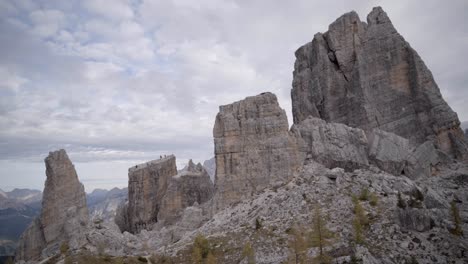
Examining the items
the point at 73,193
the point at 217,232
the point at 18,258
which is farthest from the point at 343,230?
the point at 18,258

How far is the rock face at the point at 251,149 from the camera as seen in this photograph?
53.9m

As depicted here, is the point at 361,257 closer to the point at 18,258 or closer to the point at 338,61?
the point at 338,61

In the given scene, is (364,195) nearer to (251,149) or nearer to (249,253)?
(249,253)

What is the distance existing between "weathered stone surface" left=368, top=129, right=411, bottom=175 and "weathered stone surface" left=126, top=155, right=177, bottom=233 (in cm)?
4366

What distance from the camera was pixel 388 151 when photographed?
180 ft

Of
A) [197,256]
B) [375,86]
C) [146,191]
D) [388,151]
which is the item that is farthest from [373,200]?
[146,191]

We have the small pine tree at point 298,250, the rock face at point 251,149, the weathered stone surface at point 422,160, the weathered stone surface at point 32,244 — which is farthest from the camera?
the weathered stone surface at point 32,244

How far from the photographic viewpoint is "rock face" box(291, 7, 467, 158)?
58312mm

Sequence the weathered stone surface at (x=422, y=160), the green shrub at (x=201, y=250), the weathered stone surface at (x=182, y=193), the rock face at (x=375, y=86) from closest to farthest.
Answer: the green shrub at (x=201, y=250), the weathered stone surface at (x=422, y=160), the rock face at (x=375, y=86), the weathered stone surface at (x=182, y=193)

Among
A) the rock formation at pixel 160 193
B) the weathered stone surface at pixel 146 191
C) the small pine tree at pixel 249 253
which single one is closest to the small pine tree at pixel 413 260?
the small pine tree at pixel 249 253

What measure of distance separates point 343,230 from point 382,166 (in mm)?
19612

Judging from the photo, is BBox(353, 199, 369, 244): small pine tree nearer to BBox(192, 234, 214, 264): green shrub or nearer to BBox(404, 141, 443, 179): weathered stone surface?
BBox(192, 234, 214, 264): green shrub

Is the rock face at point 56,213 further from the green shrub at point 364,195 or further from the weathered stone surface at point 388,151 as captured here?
the weathered stone surface at point 388,151

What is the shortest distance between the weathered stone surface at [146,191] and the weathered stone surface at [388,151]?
4366cm
